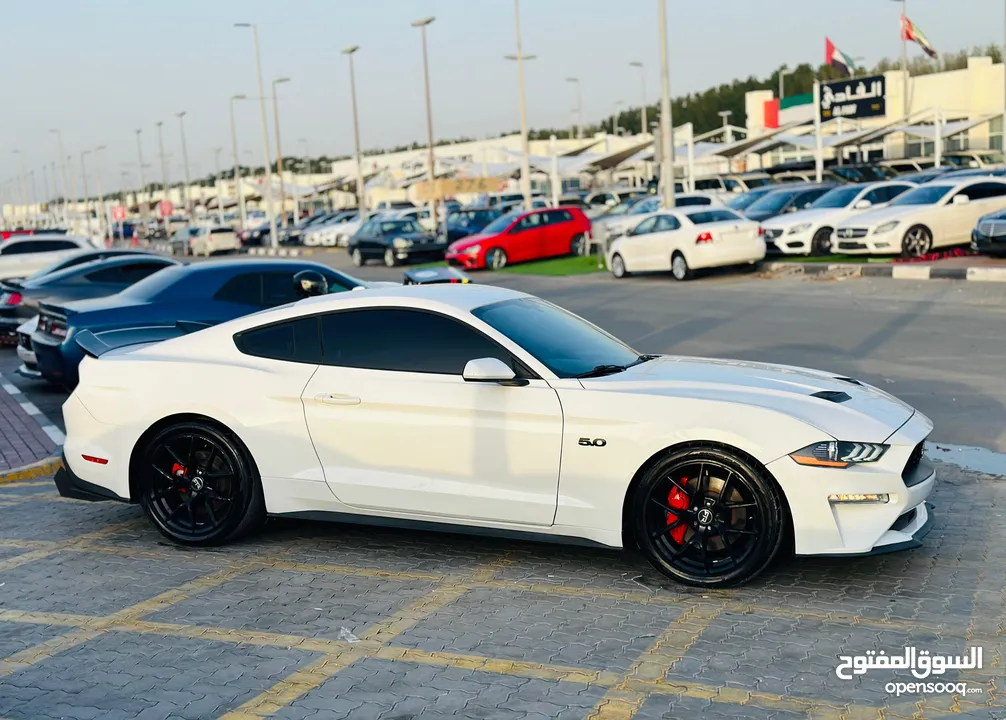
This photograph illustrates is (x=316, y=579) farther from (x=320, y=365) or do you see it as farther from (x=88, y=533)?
(x=88, y=533)

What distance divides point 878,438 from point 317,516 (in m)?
2.92

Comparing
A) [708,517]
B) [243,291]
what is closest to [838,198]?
[243,291]

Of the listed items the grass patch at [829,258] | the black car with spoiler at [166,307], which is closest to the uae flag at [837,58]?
the grass patch at [829,258]

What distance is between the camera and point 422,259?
121ft

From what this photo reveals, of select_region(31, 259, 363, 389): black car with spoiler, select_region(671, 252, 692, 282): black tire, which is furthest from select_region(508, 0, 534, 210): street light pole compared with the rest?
select_region(31, 259, 363, 389): black car with spoiler

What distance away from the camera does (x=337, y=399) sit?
5.96m

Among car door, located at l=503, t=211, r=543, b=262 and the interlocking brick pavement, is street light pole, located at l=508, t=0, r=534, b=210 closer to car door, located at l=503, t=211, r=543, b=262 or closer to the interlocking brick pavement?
car door, located at l=503, t=211, r=543, b=262

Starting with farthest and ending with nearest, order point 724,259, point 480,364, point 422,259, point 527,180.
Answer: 1. point 527,180
2. point 422,259
3. point 724,259
4. point 480,364

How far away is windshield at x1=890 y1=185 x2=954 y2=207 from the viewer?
2272cm

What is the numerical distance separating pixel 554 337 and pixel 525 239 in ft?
84.3

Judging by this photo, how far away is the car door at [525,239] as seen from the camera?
3128 centimetres

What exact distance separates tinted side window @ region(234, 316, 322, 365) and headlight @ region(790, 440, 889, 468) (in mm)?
2630

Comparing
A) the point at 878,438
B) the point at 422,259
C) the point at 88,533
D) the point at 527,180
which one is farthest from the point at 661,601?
the point at 527,180

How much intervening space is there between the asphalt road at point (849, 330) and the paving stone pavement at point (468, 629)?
3.57m
